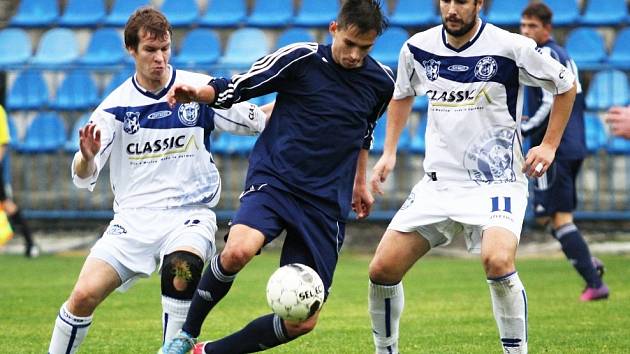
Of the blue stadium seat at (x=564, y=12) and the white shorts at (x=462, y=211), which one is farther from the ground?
the white shorts at (x=462, y=211)

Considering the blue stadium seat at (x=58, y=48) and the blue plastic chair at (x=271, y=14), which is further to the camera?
the blue plastic chair at (x=271, y=14)

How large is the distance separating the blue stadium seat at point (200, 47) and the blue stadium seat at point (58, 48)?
59.8 inches

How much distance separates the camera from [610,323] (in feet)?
27.4

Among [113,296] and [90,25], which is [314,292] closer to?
[113,296]

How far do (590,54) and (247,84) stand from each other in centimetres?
980

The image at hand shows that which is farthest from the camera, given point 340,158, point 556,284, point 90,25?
point 90,25

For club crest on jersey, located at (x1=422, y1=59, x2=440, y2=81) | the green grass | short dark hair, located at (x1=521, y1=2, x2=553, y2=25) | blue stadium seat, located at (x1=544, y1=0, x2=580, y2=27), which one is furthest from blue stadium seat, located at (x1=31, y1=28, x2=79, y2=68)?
club crest on jersey, located at (x1=422, y1=59, x2=440, y2=81)

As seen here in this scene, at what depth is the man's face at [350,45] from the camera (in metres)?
5.90

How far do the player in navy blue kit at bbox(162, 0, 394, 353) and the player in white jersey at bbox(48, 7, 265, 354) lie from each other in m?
0.30

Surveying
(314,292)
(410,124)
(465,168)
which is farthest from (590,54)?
(314,292)

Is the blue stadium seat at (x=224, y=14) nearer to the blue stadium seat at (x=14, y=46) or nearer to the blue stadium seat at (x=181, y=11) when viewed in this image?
the blue stadium seat at (x=181, y=11)

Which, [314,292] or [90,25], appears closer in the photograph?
[314,292]

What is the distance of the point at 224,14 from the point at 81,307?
11.2 m

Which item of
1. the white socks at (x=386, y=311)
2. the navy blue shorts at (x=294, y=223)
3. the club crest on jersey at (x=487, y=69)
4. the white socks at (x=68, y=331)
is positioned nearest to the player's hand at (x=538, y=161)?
the club crest on jersey at (x=487, y=69)
